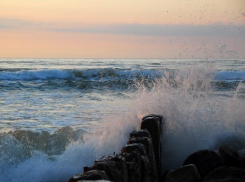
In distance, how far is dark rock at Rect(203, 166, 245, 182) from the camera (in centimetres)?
457

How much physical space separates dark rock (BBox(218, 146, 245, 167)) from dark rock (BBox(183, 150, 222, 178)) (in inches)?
4.7

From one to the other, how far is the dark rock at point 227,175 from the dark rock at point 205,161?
1.93ft

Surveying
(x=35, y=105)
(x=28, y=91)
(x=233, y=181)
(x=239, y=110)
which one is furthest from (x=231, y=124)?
(x=28, y=91)

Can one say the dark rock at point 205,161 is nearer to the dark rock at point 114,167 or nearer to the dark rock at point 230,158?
the dark rock at point 230,158

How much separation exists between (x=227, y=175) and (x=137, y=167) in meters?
1.27

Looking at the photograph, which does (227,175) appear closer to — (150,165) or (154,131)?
(150,165)

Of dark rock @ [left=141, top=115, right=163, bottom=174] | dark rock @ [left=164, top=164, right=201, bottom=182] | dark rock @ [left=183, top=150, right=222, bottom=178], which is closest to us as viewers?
dark rock @ [left=164, top=164, right=201, bottom=182]

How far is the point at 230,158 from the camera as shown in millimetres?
5590

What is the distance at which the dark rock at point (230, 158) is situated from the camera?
5.55m

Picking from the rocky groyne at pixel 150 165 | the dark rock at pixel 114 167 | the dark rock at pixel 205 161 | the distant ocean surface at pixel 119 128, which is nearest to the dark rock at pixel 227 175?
the rocky groyne at pixel 150 165

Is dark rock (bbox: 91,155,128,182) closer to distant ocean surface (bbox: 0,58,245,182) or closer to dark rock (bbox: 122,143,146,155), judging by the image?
dark rock (bbox: 122,143,146,155)

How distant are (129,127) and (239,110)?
2.39 meters

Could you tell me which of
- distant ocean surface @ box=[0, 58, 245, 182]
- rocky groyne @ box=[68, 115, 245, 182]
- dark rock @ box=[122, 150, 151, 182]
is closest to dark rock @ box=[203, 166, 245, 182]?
rocky groyne @ box=[68, 115, 245, 182]

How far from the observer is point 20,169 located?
6605mm
